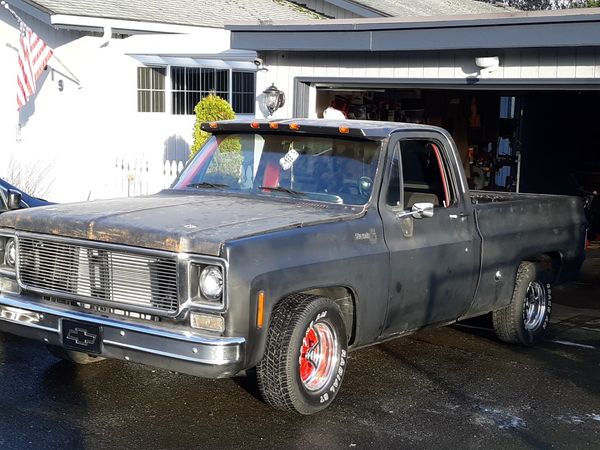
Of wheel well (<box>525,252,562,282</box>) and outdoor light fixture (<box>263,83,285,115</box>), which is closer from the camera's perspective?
wheel well (<box>525,252,562,282</box>)

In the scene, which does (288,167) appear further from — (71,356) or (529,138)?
(529,138)

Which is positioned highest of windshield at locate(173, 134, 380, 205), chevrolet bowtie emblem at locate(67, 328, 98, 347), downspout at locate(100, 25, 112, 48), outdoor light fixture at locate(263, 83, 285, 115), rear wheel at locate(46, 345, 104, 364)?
downspout at locate(100, 25, 112, 48)

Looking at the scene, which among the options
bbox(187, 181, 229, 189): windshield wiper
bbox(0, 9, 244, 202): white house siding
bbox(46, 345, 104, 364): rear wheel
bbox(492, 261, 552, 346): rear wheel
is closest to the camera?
bbox(46, 345, 104, 364): rear wheel

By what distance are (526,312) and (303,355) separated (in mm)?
3064

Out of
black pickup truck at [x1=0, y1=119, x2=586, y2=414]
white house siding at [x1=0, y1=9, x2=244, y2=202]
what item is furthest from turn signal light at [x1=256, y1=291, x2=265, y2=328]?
white house siding at [x1=0, y1=9, x2=244, y2=202]

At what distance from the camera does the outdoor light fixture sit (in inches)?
510

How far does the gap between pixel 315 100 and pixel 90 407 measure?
7789 millimetres

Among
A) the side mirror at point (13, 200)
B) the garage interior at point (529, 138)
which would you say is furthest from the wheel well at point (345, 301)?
the garage interior at point (529, 138)

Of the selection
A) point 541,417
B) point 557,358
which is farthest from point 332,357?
point 557,358

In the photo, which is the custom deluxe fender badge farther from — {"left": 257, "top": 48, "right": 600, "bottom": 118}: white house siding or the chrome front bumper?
{"left": 257, "top": 48, "right": 600, "bottom": 118}: white house siding

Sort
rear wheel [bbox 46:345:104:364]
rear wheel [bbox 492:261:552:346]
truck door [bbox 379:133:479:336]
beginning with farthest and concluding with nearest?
rear wheel [bbox 492:261:552:346]
rear wheel [bbox 46:345:104:364]
truck door [bbox 379:133:479:336]

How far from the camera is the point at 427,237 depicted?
23.0 ft

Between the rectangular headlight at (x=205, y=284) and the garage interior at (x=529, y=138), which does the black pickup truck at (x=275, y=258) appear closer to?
the rectangular headlight at (x=205, y=284)

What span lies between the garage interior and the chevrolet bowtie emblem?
10.9 metres
